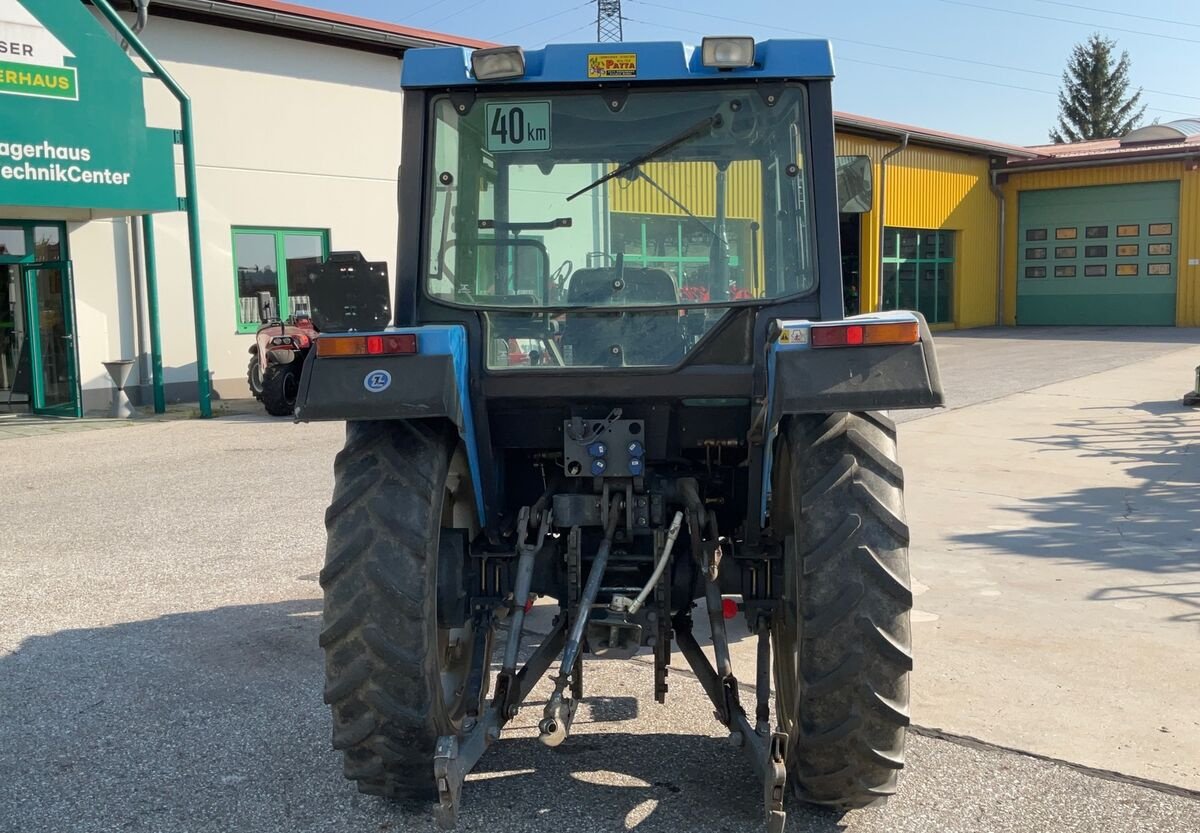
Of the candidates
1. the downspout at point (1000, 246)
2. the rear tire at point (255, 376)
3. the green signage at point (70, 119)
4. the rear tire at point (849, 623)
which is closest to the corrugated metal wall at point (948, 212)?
the downspout at point (1000, 246)

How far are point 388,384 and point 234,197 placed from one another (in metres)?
14.5

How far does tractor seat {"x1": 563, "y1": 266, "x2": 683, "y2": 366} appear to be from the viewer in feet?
12.1

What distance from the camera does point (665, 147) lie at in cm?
371

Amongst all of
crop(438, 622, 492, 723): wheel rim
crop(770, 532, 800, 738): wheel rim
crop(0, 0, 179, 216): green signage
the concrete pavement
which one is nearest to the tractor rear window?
crop(770, 532, 800, 738): wheel rim

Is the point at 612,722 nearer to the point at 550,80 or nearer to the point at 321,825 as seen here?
the point at 321,825

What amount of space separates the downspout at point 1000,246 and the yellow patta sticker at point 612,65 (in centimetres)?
2956

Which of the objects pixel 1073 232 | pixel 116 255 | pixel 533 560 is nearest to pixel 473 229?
pixel 533 560

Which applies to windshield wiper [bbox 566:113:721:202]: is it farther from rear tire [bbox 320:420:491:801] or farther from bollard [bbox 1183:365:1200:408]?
bollard [bbox 1183:365:1200:408]

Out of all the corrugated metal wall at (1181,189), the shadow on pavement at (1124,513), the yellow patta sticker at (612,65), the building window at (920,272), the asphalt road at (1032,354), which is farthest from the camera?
the building window at (920,272)

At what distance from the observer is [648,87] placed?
3.67 m

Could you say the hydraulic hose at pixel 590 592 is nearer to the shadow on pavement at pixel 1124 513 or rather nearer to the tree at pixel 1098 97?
the shadow on pavement at pixel 1124 513

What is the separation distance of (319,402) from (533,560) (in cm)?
87

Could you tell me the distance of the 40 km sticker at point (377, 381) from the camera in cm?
331

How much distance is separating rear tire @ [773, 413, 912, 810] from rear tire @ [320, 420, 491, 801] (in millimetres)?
1089
